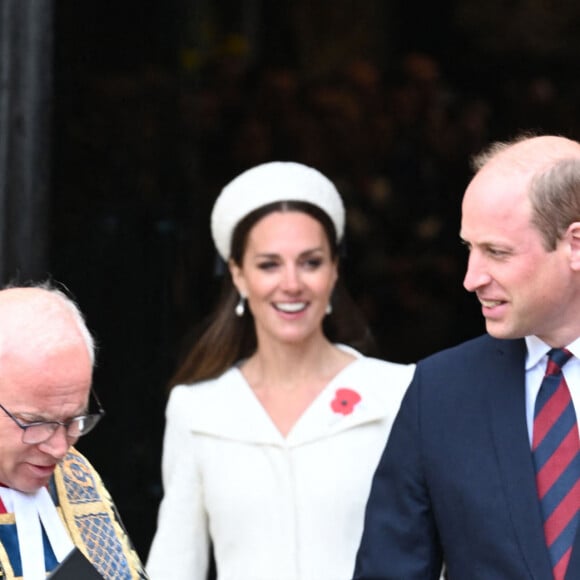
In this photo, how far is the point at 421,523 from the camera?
363 cm

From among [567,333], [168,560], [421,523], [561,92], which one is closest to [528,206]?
[567,333]

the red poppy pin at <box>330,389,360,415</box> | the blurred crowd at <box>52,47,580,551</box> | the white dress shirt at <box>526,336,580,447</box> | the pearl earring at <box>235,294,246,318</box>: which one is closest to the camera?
the white dress shirt at <box>526,336,580,447</box>

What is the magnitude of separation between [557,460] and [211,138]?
418 cm

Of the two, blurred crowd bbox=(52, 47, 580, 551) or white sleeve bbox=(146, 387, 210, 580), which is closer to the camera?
white sleeve bbox=(146, 387, 210, 580)

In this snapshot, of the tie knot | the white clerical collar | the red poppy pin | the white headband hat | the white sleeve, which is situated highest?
the white headband hat

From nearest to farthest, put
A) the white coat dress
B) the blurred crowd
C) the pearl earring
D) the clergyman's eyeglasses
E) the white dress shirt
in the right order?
the clergyman's eyeglasses
the white dress shirt
the white coat dress
the pearl earring
the blurred crowd

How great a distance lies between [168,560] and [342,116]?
3381mm

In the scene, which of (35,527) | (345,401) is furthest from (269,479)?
(35,527)

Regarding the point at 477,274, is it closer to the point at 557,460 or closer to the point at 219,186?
the point at 557,460

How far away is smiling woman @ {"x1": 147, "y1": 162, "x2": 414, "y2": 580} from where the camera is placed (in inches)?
169

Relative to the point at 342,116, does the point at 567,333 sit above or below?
below

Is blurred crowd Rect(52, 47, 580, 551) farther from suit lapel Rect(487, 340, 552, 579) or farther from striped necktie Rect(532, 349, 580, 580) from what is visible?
striped necktie Rect(532, 349, 580, 580)

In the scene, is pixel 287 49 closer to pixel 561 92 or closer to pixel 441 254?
pixel 561 92

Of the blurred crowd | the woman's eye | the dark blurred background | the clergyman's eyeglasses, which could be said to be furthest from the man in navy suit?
the blurred crowd
